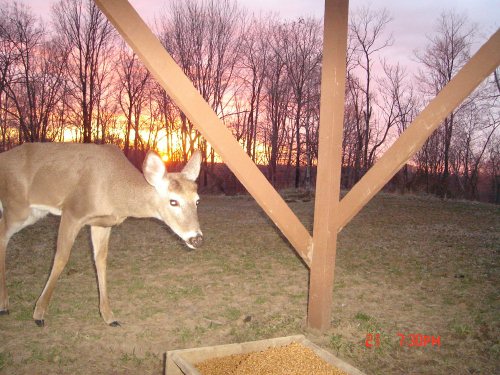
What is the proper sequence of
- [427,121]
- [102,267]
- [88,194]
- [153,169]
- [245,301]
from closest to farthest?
[427,121]
[153,169]
[88,194]
[102,267]
[245,301]

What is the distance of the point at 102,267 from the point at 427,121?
12.5 feet

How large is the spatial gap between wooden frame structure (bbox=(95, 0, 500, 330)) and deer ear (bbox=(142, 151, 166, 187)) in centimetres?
87

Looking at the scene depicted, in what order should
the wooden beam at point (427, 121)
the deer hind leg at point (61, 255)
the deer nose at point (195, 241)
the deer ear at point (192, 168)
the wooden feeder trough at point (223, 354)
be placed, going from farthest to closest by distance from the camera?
the deer ear at point (192, 168) → the deer hind leg at point (61, 255) → the deer nose at point (195, 241) → the wooden beam at point (427, 121) → the wooden feeder trough at point (223, 354)

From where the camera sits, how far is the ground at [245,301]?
3854 millimetres

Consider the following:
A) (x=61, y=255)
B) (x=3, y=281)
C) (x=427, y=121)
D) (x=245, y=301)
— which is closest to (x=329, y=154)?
(x=427, y=121)

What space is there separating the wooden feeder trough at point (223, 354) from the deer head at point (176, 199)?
1.17 m

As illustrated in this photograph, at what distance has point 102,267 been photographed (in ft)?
16.1

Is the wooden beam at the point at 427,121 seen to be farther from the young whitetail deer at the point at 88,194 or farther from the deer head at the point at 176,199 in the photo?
the young whitetail deer at the point at 88,194

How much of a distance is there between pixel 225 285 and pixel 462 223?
30.5 ft

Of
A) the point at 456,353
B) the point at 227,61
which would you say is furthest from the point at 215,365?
the point at 227,61
